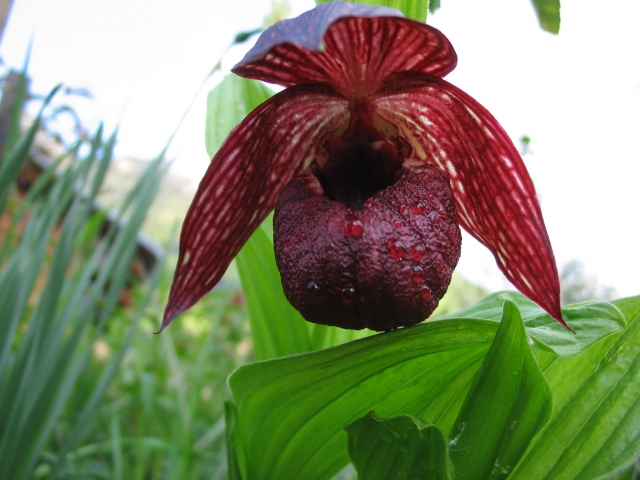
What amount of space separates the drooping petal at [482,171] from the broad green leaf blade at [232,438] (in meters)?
0.40

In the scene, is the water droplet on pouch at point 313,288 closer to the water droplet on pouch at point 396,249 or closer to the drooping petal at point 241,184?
the water droplet on pouch at point 396,249

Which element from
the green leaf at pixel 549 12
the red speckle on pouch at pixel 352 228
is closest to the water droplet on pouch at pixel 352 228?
the red speckle on pouch at pixel 352 228

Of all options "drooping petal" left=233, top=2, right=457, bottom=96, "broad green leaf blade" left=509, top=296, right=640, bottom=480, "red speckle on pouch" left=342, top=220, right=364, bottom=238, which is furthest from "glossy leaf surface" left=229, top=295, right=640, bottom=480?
"drooping petal" left=233, top=2, right=457, bottom=96

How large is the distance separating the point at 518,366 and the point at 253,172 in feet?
1.35

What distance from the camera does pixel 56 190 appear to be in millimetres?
1134

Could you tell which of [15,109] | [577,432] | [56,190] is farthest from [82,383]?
[577,432]

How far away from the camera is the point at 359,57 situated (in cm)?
65

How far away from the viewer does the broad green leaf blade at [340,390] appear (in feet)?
1.73

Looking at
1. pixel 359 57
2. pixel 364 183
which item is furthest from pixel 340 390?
pixel 359 57

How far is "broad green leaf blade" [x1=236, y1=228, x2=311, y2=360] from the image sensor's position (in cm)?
73

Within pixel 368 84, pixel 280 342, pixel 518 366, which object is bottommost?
pixel 280 342

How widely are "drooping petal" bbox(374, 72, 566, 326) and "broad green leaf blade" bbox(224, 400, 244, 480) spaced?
1.30 ft

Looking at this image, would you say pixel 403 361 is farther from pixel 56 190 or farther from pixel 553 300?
pixel 56 190

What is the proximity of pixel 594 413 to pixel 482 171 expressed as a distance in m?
0.32
